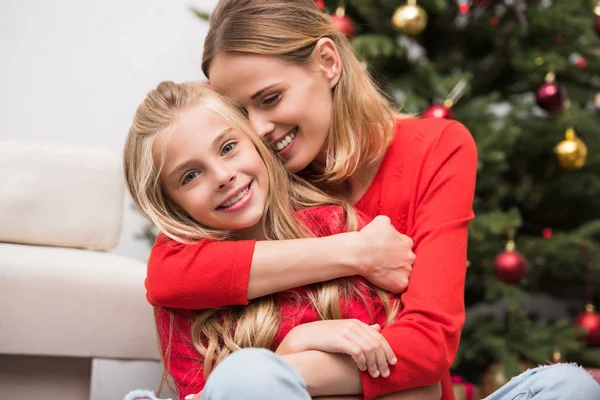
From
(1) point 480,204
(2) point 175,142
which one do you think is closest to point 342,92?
(2) point 175,142

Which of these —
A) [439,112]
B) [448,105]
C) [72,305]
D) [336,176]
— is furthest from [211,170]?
[448,105]

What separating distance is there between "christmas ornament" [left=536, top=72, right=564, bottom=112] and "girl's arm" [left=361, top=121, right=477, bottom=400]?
884 mm

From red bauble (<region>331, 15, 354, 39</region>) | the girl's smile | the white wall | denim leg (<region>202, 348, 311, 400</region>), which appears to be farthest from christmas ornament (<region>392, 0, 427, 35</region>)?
denim leg (<region>202, 348, 311, 400</region>)

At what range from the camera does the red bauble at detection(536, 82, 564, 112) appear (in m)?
2.16

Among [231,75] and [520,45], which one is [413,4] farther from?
[231,75]

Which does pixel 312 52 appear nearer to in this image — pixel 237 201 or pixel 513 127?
pixel 237 201

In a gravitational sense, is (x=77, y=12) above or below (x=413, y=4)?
below

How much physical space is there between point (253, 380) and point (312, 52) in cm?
68

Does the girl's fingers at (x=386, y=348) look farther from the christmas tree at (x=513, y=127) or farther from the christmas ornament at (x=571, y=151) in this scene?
the christmas ornament at (x=571, y=151)

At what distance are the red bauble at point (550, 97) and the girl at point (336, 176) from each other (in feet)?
2.72

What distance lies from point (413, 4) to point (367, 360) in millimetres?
1342

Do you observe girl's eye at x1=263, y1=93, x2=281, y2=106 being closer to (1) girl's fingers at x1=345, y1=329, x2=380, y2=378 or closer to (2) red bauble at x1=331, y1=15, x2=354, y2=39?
(1) girl's fingers at x1=345, y1=329, x2=380, y2=378

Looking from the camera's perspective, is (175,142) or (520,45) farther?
(520,45)

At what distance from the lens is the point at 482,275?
7.47 feet
